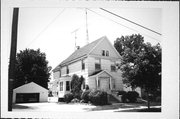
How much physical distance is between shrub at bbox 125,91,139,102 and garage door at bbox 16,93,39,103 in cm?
419

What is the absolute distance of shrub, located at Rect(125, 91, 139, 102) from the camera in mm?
8723

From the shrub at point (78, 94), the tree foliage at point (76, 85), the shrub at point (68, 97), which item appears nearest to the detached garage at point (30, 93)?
the shrub at point (68, 97)

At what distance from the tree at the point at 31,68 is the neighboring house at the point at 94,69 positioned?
60 cm

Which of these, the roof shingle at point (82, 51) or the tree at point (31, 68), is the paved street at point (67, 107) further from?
the roof shingle at point (82, 51)

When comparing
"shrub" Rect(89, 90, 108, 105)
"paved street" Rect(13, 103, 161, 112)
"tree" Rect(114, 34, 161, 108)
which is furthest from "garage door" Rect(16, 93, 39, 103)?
"tree" Rect(114, 34, 161, 108)

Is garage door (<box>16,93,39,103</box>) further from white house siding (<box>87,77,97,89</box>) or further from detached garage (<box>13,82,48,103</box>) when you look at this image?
white house siding (<box>87,77,97,89</box>)

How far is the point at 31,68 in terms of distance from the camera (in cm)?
902

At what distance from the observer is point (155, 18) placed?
7012 mm

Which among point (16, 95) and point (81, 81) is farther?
point (81, 81)

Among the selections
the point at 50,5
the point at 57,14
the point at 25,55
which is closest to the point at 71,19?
the point at 57,14

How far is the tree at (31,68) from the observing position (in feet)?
26.4

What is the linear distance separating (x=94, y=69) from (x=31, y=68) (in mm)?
3105

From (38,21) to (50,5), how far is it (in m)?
1.12

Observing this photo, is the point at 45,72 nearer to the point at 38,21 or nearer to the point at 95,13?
the point at 38,21
